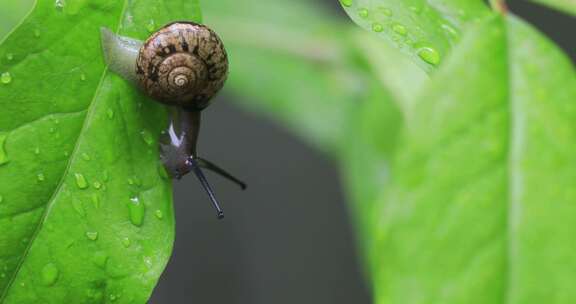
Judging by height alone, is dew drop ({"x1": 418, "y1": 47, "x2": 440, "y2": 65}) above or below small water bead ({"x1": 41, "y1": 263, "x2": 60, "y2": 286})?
above

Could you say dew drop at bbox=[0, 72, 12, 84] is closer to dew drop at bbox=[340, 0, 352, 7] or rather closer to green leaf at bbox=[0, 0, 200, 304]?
green leaf at bbox=[0, 0, 200, 304]

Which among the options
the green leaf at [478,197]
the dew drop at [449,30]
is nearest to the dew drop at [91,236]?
the green leaf at [478,197]

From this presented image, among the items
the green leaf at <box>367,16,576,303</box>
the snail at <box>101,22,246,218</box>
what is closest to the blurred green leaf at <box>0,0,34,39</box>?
the snail at <box>101,22,246,218</box>

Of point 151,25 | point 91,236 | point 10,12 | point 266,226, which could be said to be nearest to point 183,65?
point 151,25

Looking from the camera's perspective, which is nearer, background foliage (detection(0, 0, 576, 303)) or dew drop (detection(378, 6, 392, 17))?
background foliage (detection(0, 0, 576, 303))

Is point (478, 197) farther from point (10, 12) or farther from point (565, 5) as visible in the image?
point (10, 12)

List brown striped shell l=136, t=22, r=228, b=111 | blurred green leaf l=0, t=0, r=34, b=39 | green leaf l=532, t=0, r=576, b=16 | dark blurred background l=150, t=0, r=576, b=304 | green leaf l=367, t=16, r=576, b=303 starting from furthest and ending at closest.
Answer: dark blurred background l=150, t=0, r=576, b=304
blurred green leaf l=0, t=0, r=34, b=39
green leaf l=532, t=0, r=576, b=16
brown striped shell l=136, t=22, r=228, b=111
green leaf l=367, t=16, r=576, b=303

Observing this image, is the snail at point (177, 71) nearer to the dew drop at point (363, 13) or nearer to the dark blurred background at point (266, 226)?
the dew drop at point (363, 13)
